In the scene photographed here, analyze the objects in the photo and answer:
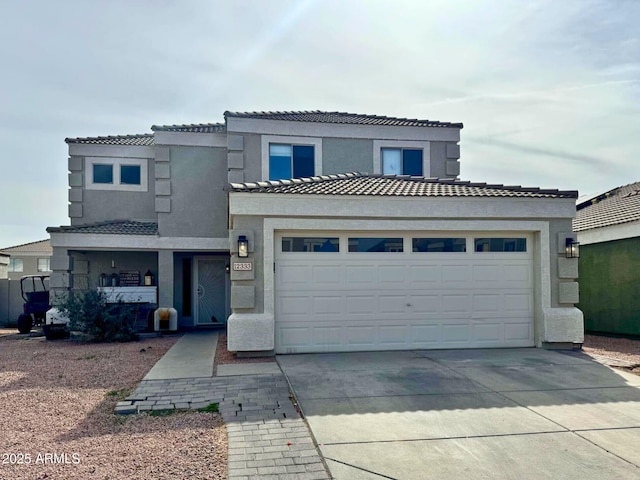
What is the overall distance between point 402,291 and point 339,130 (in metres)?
7.07

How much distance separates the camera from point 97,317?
12734mm

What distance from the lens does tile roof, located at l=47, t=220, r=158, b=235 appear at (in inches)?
573

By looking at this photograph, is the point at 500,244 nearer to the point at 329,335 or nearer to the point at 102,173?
the point at 329,335

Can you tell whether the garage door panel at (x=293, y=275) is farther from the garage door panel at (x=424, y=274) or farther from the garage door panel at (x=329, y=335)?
the garage door panel at (x=424, y=274)

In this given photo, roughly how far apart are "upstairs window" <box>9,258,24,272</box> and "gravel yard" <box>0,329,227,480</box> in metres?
27.5

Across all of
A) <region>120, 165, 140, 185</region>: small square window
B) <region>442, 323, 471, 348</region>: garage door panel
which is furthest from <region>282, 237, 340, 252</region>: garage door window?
<region>120, 165, 140, 185</region>: small square window

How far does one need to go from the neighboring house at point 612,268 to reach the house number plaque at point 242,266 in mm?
10224

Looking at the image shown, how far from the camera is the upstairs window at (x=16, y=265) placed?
107 ft

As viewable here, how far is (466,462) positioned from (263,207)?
6512mm

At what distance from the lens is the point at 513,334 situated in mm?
10805

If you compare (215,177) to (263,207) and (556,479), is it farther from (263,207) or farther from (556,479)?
(556,479)

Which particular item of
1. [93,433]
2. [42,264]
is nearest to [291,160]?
[93,433]

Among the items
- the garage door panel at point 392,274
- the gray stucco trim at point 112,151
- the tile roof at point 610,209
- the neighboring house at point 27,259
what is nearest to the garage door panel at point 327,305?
the garage door panel at point 392,274

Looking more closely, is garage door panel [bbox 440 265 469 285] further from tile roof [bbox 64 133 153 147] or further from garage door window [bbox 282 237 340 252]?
tile roof [bbox 64 133 153 147]
